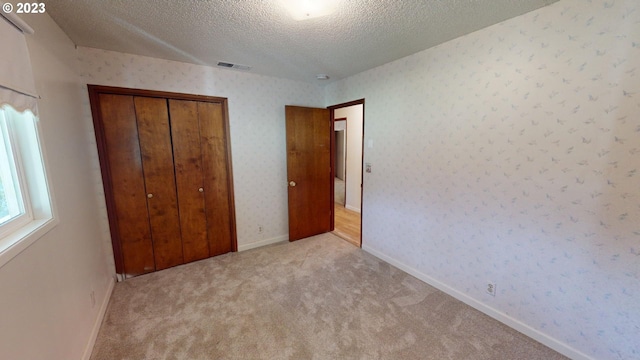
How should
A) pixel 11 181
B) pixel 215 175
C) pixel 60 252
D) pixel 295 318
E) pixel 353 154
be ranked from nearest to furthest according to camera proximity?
pixel 11 181 → pixel 60 252 → pixel 295 318 → pixel 215 175 → pixel 353 154

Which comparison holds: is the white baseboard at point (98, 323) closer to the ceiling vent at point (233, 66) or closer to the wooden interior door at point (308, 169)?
the wooden interior door at point (308, 169)

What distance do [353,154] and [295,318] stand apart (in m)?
3.79

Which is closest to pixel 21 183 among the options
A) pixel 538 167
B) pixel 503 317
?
pixel 538 167

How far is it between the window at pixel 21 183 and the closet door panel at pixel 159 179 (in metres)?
1.31

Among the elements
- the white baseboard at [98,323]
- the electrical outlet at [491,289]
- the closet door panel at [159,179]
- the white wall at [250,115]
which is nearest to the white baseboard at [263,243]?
the white wall at [250,115]

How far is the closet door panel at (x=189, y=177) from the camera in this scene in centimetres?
280

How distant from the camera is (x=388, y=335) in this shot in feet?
6.11

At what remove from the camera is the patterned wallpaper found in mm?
1438

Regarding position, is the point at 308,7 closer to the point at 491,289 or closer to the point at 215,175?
the point at 215,175

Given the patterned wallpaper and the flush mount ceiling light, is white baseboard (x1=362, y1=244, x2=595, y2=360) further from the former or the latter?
the flush mount ceiling light

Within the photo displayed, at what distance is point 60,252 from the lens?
58.6 inches

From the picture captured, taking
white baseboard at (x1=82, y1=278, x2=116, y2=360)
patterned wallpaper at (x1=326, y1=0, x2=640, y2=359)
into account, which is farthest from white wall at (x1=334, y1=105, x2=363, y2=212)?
white baseboard at (x1=82, y1=278, x2=116, y2=360)

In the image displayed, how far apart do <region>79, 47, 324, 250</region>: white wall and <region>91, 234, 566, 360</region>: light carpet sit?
799 millimetres

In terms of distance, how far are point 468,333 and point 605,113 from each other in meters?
1.74
